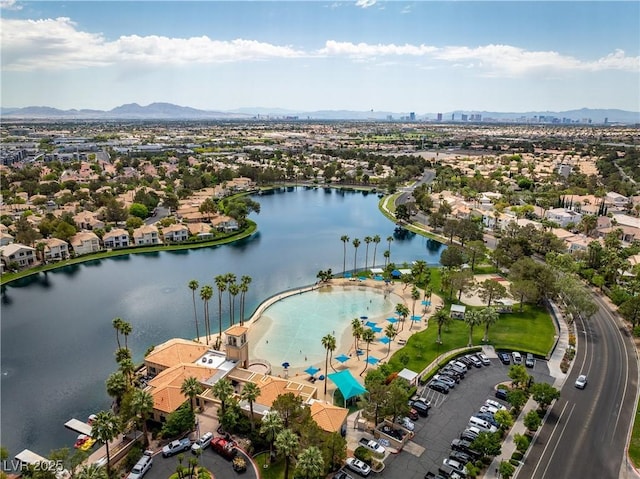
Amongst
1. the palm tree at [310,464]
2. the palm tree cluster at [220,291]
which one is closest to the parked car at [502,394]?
the palm tree at [310,464]

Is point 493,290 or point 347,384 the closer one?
point 347,384

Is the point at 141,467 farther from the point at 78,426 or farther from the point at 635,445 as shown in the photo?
the point at 635,445

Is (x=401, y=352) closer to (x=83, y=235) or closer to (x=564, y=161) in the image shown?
(x=83, y=235)

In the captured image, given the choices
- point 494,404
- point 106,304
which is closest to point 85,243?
point 106,304

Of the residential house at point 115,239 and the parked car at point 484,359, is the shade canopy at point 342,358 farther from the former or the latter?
the residential house at point 115,239

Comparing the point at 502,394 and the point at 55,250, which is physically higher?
the point at 502,394

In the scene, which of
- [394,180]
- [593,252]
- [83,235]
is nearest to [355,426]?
[593,252]

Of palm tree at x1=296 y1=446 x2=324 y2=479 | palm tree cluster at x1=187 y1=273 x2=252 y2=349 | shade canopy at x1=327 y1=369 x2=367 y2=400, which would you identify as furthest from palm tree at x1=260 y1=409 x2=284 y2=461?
palm tree cluster at x1=187 y1=273 x2=252 y2=349
